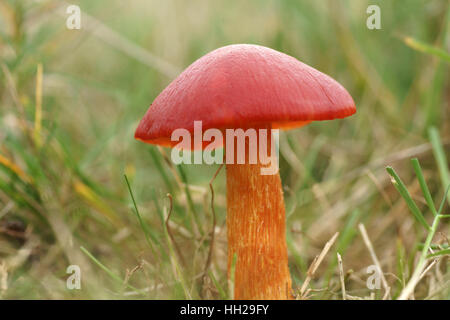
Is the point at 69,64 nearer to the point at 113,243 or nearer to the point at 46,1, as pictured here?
the point at 46,1

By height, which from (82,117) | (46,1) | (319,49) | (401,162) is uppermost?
(46,1)

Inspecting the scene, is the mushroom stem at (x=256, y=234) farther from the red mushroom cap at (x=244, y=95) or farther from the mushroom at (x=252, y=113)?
the red mushroom cap at (x=244, y=95)

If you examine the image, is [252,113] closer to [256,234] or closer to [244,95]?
[244,95]

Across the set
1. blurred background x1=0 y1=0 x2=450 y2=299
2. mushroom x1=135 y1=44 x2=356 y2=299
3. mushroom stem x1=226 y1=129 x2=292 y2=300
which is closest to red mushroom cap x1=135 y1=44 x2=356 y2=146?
mushroom x1=135 y1=44 x2=356 y2=299

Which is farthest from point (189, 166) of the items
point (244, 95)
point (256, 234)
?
point (244, 95)
